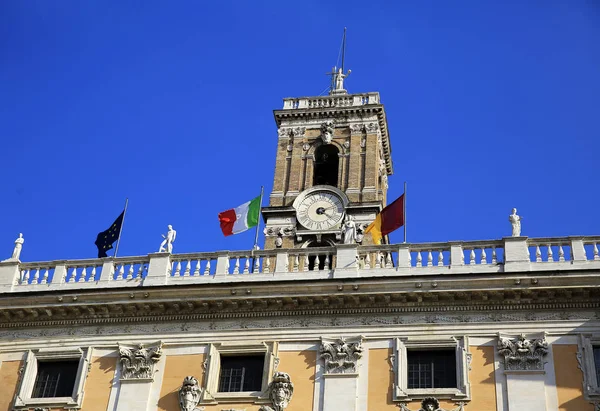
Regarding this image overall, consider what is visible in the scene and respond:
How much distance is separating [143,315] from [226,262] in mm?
2976

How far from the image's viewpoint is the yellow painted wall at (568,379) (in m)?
26.3

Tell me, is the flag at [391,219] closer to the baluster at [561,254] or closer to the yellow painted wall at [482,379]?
the baluster at [561,254]

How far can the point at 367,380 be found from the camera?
27.7 m

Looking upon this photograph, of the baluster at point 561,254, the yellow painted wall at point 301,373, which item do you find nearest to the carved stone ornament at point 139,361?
the yellow painted wall at point 301,373

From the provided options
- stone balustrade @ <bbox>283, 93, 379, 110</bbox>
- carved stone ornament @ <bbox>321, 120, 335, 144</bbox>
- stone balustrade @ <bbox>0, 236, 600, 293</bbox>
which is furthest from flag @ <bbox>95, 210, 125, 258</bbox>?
stone balustrade @ <bbox>283, 93, 379, 110</bbox>

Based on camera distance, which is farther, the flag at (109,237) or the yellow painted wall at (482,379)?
the flag at (109,237)

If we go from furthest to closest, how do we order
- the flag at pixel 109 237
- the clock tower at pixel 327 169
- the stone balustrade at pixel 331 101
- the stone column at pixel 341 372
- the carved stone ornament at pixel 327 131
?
the stone balustrade at pixel 331 101 < the carved stone ornament at pixel 327 131 < the clock tower at pixel 327 169 < the flag at pixel 109 237 < the stone column at pixel 341 372

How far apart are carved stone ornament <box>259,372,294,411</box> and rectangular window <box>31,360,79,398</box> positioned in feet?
19.9

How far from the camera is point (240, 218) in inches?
1404

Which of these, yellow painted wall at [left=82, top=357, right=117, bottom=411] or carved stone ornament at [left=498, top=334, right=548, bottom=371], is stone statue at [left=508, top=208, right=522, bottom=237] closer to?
carved stone ornament at [left=498, top=334, right=548, bottom=371]

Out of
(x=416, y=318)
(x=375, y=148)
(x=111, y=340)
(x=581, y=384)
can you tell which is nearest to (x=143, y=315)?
(x=111, y=340)

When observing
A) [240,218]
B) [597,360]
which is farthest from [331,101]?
[597,360]

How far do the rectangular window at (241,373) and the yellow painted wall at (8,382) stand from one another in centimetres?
628

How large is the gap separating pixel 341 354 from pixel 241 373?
117 inches
